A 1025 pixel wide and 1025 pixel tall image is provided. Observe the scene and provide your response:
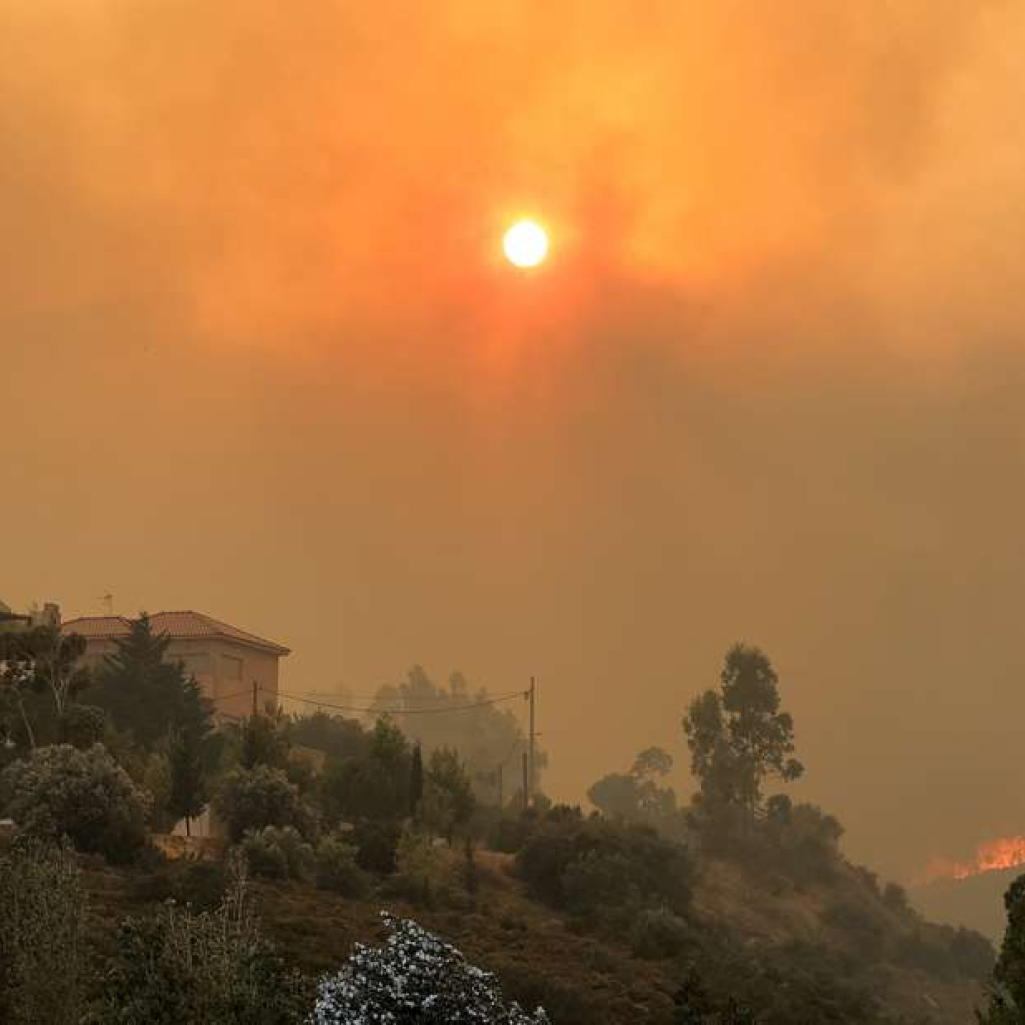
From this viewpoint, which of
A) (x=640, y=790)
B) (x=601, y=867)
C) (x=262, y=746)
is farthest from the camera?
(x=640, y=790)

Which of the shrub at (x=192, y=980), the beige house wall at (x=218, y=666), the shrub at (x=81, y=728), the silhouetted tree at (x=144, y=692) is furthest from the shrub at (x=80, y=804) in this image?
the beige house wall at (x=218, y=666)

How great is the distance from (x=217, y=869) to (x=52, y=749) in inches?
437

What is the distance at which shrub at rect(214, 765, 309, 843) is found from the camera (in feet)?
177

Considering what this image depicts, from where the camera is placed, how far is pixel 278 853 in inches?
1939

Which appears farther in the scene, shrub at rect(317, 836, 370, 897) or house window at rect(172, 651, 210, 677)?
house window at rect(172, 651, 210, 677)

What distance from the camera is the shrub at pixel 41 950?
21188 mm

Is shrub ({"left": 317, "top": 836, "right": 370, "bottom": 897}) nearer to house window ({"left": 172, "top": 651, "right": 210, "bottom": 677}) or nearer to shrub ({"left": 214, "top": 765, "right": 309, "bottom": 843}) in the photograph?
shrub ({"left": 214, "top": 765, "right": 309, "bottom": 843})

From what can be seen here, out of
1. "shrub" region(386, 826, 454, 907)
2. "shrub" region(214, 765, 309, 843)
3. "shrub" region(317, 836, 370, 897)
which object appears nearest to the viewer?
"shrub" region(317, 836, 370, 897)

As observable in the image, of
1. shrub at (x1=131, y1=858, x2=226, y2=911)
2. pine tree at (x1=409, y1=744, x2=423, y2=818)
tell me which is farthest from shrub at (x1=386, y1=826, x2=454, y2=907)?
pine tree at (x1=409, y1=744, x2=423, y2=818)

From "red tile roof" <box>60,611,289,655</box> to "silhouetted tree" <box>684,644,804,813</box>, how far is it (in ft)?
113

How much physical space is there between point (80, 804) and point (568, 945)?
1808cm

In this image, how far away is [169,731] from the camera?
6744 centimetres

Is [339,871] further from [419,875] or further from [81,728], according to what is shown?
[81,728]

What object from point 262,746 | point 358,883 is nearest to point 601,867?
point 358,883
